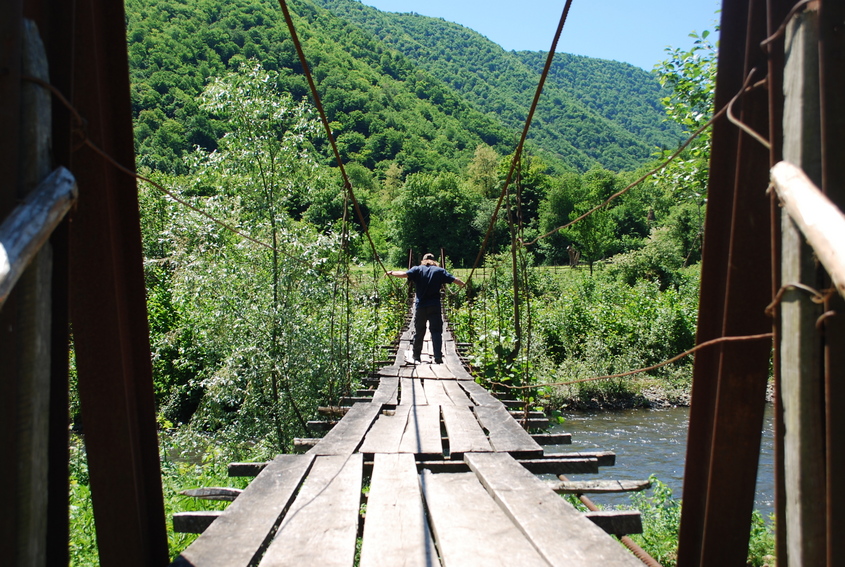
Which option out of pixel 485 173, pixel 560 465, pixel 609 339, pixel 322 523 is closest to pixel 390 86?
pixel 485 173

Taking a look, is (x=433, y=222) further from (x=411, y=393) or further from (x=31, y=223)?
(x=31, y=223)

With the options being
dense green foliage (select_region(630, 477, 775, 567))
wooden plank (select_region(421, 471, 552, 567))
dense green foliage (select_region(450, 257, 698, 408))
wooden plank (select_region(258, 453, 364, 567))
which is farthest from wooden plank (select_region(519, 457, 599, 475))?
dense green foliage (select_region(450, 257, 698, 408))

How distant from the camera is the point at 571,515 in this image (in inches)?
59.5

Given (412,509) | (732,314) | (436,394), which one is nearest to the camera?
(732,314)

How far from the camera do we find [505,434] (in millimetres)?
2484

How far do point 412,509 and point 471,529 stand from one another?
0.20 meters

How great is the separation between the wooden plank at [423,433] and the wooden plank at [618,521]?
0.73 meters

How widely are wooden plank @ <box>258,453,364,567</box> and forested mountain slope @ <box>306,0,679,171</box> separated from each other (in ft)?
217

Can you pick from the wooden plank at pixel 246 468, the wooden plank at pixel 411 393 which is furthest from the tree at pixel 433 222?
the wooden plank at pixel 246 468

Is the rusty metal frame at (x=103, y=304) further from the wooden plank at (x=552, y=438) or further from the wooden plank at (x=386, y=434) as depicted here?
the wooden plank at (x=552, y=438)

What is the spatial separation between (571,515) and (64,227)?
3.96 ft

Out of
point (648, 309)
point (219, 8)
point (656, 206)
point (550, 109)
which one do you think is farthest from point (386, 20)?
point (648, 309)

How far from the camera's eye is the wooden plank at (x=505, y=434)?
222cm

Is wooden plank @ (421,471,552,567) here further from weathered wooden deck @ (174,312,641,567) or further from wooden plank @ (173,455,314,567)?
wooden plank @ (173,455,314,567)
